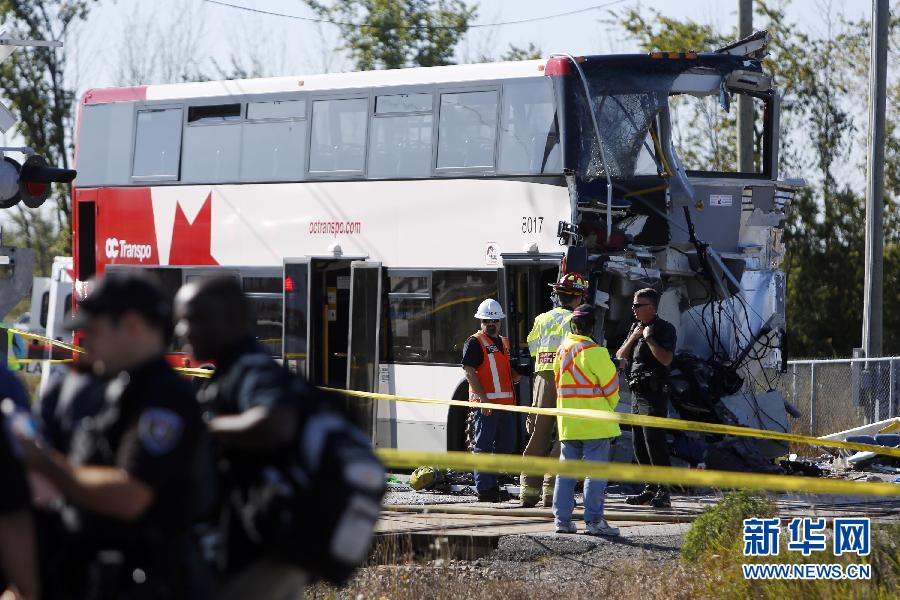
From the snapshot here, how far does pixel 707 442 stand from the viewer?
14211mm

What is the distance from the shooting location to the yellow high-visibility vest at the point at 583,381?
34.7 feet

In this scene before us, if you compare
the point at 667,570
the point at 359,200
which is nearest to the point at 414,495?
the point at 359,200

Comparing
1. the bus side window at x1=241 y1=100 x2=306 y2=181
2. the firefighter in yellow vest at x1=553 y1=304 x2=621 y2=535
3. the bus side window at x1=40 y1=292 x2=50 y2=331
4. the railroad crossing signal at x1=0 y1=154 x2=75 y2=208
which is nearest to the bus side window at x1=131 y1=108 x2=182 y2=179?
the bus side window at x1=241 y1=100 x2=306 y2=181

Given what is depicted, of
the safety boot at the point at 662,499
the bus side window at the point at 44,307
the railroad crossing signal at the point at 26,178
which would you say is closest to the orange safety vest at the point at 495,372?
the safety boot at the point at 662,499

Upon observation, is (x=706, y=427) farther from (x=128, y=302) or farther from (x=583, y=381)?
(x=128, y=302)

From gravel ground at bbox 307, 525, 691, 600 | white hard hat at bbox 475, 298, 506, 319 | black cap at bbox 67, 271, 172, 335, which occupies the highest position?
black cap at bbox 67, 271, 172, 335

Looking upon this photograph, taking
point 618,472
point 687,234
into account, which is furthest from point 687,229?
point 618,472

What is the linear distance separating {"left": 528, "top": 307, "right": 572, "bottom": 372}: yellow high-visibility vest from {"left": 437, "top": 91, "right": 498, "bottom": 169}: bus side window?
3.14 metres

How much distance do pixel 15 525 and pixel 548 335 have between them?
8.21m

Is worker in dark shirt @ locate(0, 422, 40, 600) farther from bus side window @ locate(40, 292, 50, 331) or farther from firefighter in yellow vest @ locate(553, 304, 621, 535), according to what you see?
bus side window @ locate(40, 292, 50, 331)

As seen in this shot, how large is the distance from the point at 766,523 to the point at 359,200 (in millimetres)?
7982

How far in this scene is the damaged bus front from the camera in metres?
14.0

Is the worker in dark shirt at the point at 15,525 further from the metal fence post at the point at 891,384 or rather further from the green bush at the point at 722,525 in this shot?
the metal fence post at the point at 891,384

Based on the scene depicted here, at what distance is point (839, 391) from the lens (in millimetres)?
20234
